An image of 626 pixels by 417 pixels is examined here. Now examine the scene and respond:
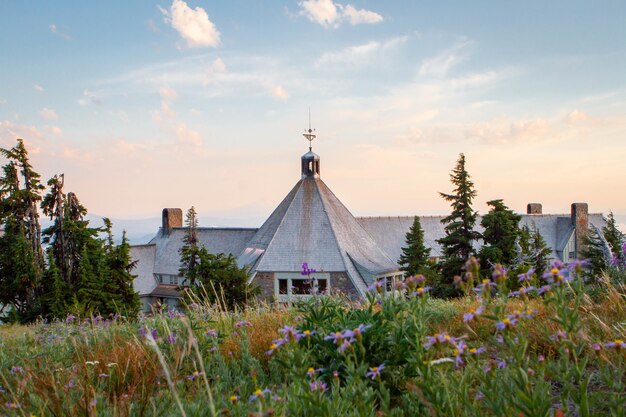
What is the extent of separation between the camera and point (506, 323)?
2820 millimetres

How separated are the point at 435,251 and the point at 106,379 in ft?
130

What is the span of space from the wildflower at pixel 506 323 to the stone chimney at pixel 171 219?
4277cm

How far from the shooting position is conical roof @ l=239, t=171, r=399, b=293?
28750 millimetres

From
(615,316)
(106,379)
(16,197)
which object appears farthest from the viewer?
(16,197)

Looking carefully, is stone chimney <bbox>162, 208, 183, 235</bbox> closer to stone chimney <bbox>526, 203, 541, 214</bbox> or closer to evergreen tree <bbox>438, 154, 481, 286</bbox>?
evergreen tree <bbox>438, 154, 481, 286</bbox>

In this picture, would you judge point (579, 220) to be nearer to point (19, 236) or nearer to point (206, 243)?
point (206, 243)

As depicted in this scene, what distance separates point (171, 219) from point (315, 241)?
18.9 metres

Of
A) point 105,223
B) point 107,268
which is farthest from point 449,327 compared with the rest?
point 105,223

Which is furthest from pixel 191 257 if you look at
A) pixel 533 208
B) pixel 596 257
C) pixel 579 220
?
pixel 533 208

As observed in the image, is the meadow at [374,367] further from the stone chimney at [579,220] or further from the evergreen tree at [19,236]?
the stone chimney at [579,220]

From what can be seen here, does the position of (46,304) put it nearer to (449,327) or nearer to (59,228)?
(59,228)

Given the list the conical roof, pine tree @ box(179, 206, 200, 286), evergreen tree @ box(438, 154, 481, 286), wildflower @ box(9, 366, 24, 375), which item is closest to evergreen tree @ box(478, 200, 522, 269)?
evergreen tree @ box(438, 154, 481, 286)

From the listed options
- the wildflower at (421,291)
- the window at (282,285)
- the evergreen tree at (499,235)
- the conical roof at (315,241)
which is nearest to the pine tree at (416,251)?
the conical roof at (315,241)

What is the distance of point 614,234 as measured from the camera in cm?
3234
